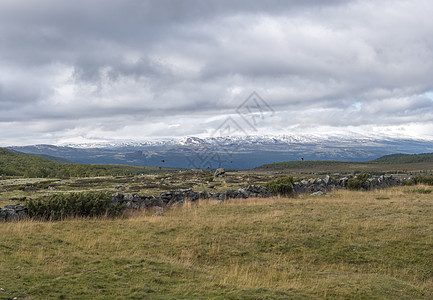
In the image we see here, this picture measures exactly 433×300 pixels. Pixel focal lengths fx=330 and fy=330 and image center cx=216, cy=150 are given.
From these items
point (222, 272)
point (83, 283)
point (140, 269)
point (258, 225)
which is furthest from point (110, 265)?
point (258, 225)

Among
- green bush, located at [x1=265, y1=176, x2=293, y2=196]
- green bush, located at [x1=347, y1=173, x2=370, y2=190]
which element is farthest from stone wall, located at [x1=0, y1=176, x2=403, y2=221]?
green bush, located at [x1=265, y1=176, x2=293, y2=196]

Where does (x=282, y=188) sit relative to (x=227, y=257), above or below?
above

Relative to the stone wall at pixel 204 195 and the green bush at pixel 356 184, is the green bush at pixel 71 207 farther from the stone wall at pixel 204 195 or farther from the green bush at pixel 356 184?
the green bush at pixel 356 184

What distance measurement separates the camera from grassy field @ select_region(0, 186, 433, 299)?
7.76m

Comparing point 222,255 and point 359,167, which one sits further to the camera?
point 359,167

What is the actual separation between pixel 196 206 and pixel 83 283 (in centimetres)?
1423

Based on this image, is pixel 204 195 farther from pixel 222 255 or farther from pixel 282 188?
pixel 222 255

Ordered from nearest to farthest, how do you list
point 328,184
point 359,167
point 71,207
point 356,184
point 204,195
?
point 71,207
point 204,195
point 356,184
point 328,184
point 359,167

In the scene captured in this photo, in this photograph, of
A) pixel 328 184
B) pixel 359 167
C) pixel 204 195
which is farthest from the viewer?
pixel 359 167

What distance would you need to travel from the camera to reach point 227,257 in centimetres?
1102

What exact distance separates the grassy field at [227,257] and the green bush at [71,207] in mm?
1850

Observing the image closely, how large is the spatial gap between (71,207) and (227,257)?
1072 cm

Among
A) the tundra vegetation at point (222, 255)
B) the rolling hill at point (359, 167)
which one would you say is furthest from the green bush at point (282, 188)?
the rolling hill at point (359, 167)

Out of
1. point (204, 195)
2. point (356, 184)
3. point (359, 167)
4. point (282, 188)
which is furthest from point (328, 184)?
point (359, 167)
